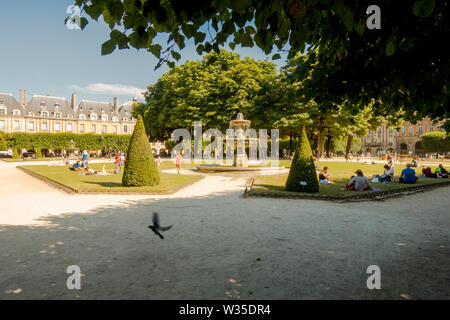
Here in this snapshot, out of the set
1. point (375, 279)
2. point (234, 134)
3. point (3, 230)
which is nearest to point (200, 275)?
point (375, 279)

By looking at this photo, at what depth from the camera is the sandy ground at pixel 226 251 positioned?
366 cm

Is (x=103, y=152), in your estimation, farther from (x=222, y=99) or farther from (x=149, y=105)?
(x=222, y=99)

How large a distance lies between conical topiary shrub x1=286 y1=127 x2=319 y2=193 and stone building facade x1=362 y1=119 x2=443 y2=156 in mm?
67750

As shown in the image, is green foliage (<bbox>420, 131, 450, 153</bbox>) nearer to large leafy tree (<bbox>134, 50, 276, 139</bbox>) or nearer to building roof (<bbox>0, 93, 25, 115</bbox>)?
large leafy tree (<bbox>134, 50, 276, 139</bbox>)

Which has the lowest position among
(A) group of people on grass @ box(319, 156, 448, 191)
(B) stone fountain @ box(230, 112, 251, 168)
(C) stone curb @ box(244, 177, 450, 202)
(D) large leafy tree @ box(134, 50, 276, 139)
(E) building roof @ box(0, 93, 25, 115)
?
(C) stone curb @ box(244, 177, 450, 202)

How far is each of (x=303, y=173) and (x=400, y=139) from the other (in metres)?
77.5

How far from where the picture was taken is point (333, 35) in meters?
4.39

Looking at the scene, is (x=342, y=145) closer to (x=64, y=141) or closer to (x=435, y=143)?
(x=435, y=143)

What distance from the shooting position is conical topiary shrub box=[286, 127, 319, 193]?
11.3 m

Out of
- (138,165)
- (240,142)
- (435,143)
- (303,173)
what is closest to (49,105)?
(240,142)

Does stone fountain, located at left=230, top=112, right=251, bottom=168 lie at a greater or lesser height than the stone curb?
greater

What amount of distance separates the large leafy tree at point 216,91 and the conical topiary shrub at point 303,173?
20837 millimetres

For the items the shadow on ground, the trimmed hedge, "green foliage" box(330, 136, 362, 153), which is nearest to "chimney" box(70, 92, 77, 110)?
the trimmed hedge

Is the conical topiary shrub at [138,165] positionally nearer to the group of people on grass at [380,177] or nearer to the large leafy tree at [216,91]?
the group of people on grass at [380,177]
